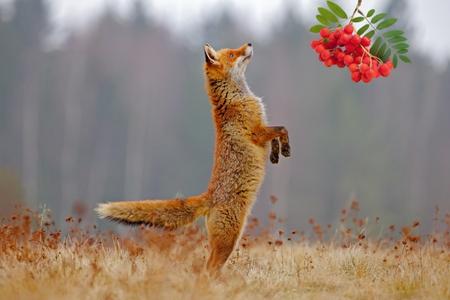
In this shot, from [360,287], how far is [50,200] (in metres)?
38.5

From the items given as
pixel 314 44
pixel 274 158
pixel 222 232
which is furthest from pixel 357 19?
pixel 222 232

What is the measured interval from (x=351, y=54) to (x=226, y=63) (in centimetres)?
237

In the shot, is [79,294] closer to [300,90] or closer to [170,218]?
[170,218]

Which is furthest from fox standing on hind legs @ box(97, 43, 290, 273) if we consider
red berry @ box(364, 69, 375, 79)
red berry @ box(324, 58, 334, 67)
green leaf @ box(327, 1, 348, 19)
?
green leaf @ box(327, 1, 348, 19)

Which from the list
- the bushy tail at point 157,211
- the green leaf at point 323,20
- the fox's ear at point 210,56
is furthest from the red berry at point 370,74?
the fox's ear at point 210,56

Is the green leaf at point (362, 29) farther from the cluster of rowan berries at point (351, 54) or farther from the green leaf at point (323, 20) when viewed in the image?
the green leaf at point (323, 20)

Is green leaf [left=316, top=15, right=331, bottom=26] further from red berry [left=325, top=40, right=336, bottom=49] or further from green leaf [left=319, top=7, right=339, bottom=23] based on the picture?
red berry [left=325, top=40, right=336, bottom=49]

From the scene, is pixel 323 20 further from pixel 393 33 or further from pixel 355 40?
pixel 393 33

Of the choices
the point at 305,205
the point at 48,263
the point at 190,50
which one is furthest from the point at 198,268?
the point at 190,50

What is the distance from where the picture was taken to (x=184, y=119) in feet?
159

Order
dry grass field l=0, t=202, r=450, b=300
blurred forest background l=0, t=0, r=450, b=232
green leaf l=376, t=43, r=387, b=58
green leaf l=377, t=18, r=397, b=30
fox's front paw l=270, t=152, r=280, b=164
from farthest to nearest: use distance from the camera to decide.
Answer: blurred forest background l=0, t=0, r=450, b=232 → fox's front paw l=270, t=152, r=280, b=164 → green leaf l=376, t=43, r=387, b=58 → green leaf l=377, t=18, r=397, b=30 → dry grass field l=0, t=202, r=450, b=300

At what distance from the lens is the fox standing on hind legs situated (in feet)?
24.6

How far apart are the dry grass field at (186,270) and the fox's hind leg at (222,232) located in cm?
19

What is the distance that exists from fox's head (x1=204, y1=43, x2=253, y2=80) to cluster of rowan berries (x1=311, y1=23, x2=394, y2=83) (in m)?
2.09
